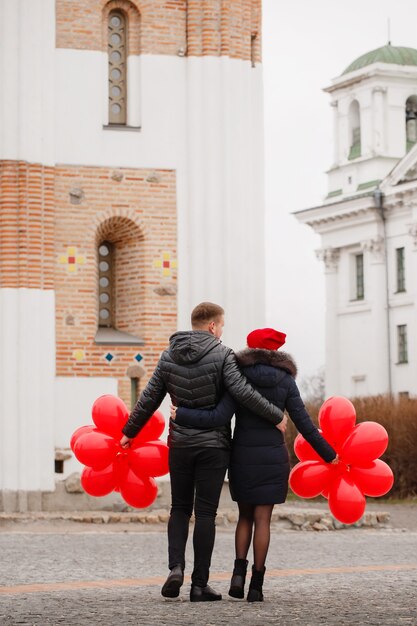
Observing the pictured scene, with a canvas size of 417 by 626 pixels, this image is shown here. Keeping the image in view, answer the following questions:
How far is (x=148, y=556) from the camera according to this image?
16766mm

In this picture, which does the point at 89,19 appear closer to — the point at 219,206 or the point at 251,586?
the point at 219,206

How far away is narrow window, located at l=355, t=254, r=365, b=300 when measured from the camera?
228 feet

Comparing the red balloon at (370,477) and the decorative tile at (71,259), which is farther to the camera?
the decorative tile at (71,259)

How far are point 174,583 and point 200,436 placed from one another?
1025 millimetres

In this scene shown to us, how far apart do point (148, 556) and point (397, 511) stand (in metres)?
12.1

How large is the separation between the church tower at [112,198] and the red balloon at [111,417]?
11753 millimetres

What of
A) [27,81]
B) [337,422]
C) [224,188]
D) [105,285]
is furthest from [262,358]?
[105,285]

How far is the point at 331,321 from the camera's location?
71.1 meters

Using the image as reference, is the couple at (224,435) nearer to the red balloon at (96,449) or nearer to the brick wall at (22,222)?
the red balloon at (96,449)

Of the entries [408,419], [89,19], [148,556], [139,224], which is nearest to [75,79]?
[89,19]

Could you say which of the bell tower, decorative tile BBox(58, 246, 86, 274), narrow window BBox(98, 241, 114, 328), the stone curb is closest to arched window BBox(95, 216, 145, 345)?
narrow window BBox(98, 241, 114, 328)

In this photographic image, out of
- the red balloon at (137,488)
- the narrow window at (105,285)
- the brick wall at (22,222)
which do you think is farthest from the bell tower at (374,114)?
the red balloon at (137,488)

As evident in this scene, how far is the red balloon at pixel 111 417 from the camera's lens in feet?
38.7

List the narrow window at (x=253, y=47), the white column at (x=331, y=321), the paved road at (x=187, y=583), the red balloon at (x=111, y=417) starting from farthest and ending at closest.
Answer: the white column at (x=331, y=321)
the narrow window at (x=253, y=47)
the red balloon at (x=111, y=417)
the paved road at (x=187, y=583)
